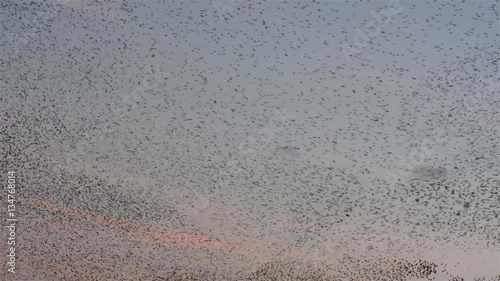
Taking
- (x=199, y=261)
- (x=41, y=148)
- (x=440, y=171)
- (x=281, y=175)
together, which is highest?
(x=440, y=171)

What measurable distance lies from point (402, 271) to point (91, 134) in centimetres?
360

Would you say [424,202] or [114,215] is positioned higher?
[424,202]

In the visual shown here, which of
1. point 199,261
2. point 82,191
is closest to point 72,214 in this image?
point 82,191

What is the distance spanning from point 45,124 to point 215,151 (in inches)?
72.7

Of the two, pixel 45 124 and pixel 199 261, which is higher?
pixel 45 124

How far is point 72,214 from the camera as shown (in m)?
6.79

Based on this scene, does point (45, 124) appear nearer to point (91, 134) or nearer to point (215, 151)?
Answer: point (91, 134)

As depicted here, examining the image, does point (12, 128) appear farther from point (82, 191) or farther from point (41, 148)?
point (82, 191)

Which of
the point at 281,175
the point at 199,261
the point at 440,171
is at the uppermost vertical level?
the point at 440,171

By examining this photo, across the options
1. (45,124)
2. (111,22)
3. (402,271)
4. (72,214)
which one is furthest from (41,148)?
(402,271)

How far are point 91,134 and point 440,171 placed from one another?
3716 mm

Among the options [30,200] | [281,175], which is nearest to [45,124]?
[30,200]

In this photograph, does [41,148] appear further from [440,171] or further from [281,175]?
[440,171]

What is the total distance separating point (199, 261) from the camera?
676 cm
